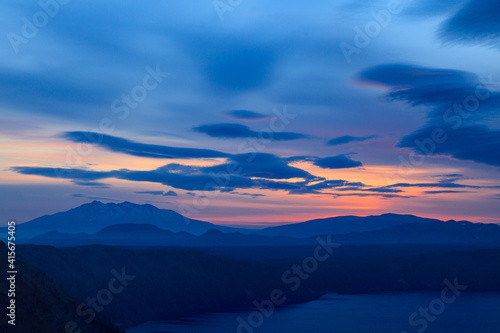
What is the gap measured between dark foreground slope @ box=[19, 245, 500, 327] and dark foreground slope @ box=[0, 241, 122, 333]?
31.9 m

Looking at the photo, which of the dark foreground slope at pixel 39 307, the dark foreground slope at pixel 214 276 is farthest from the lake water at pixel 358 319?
the dark foreground slope at pixel 39 307

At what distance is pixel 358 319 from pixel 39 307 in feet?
199

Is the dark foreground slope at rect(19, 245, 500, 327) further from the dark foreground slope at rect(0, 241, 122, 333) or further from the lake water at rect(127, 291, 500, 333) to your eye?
the dark foreground slope at rect(0, 241, 122, 333)

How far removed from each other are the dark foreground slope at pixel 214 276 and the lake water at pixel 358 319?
26.6 feet

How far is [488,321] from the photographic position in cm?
8925

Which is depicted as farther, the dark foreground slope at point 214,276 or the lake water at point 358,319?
the dark foreground slope at point 214,276

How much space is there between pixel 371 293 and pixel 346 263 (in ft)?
81.6

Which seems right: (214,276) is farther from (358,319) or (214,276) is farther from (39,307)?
(39,307)

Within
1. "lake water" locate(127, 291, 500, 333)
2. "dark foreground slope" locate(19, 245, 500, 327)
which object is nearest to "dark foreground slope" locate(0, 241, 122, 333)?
"lake water" locate(127, 291, 500, 333)

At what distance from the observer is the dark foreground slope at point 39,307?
4362 cm

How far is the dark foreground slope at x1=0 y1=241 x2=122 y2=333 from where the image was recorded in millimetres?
43625

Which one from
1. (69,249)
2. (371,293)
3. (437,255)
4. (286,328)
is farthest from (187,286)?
(437,255)

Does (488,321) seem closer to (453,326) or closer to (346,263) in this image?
(453,326)

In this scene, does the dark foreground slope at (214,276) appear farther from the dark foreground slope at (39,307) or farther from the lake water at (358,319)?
the dark foreground slope at (39,307)
